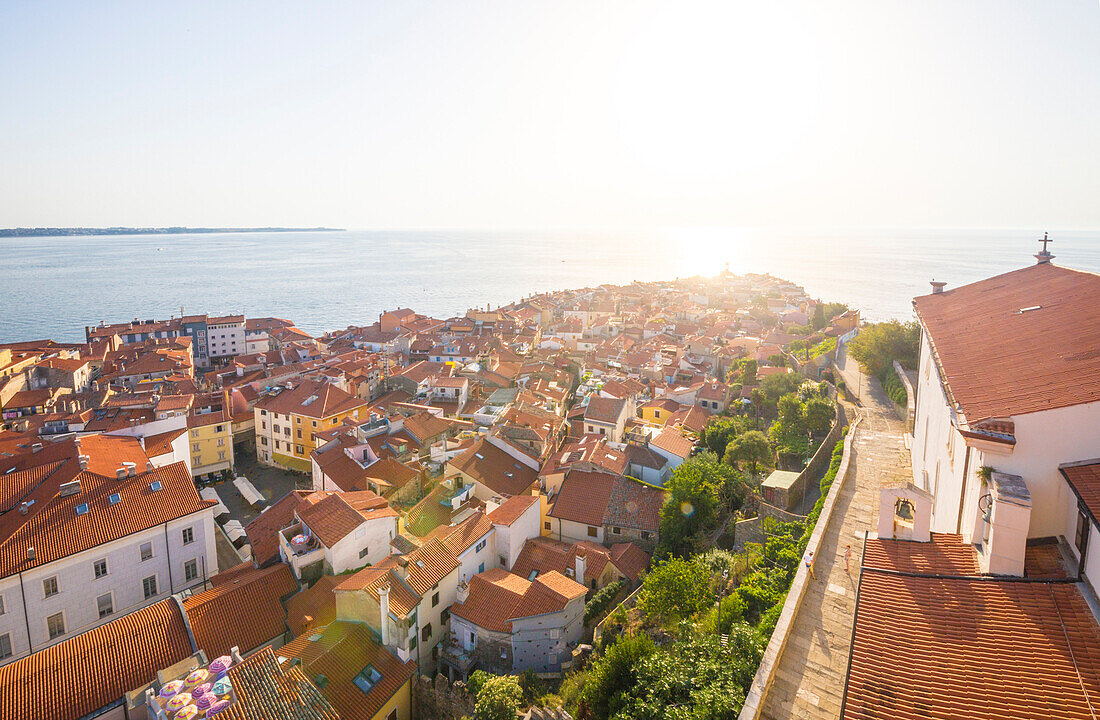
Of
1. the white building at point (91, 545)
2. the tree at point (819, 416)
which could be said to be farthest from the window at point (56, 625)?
the tree at point (819, 416)

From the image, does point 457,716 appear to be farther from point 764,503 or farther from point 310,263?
point 310,263

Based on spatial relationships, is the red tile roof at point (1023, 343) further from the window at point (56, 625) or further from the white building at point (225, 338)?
the white building at point (225, 338)

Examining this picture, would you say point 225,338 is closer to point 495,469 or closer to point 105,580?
point 495,469

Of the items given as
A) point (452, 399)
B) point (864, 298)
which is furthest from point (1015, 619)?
point (864, 298)

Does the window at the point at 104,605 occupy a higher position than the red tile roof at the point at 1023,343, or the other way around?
the red tile roof at the point at 1023,343

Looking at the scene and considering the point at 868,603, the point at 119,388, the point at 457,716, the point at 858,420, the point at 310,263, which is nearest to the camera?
the point at 868,603

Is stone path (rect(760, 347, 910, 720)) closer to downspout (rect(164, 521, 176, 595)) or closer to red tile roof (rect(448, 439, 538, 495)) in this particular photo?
red tile roof (rect(448, 439, 538, 495))
